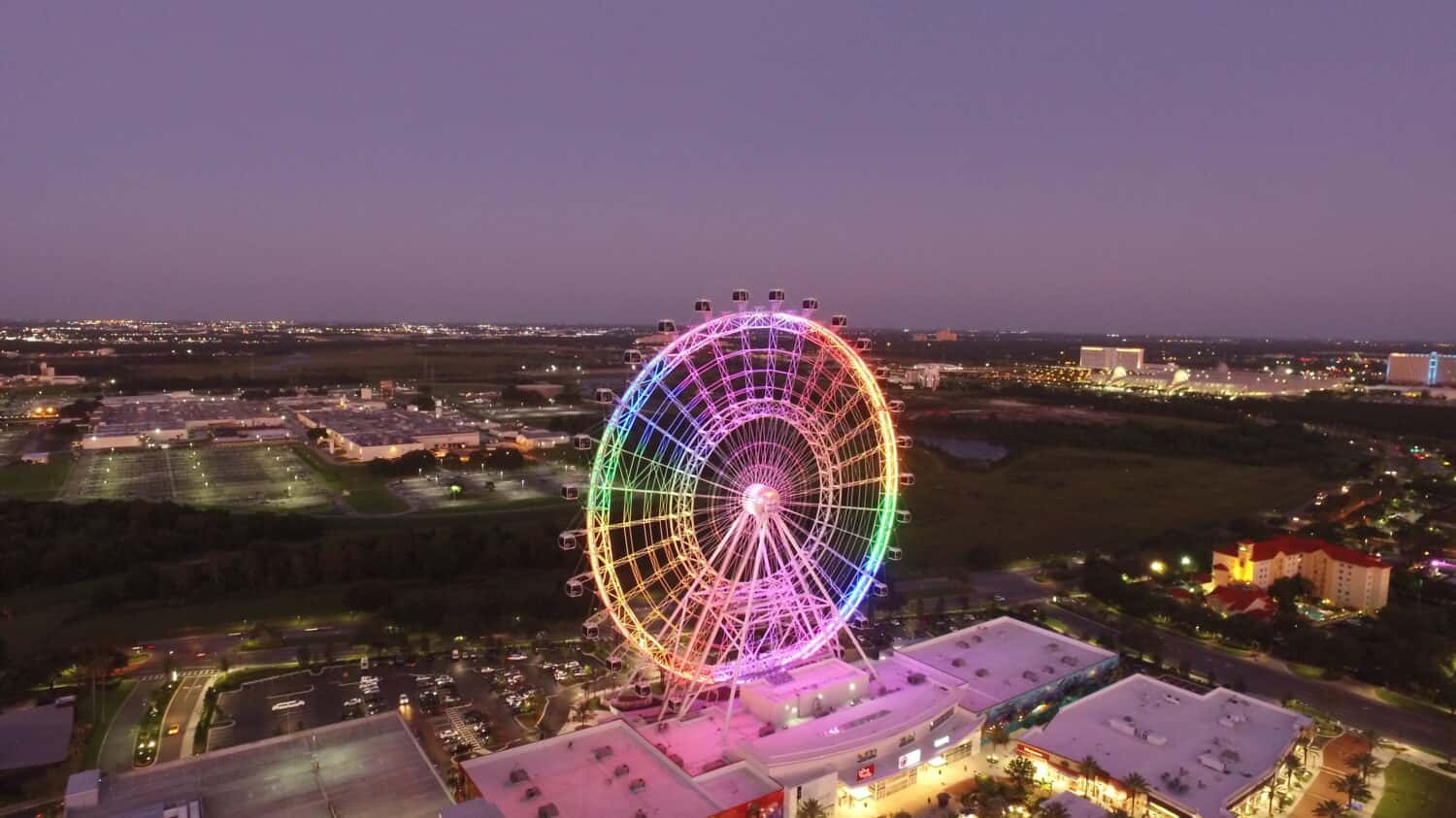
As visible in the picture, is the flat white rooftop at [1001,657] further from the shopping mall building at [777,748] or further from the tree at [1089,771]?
the tree at [1089,771]

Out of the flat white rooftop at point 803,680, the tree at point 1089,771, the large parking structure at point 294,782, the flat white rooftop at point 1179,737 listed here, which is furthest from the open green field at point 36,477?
the tree at point 1089,771

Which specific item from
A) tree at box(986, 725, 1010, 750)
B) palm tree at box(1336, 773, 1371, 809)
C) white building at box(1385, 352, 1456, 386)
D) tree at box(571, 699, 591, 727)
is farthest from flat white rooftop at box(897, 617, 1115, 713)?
white building at box(1385, 352, 1456, 386)

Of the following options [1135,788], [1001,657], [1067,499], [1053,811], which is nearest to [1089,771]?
[1135,788]

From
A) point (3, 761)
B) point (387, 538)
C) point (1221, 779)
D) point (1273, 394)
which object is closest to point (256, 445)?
point (387, 538)

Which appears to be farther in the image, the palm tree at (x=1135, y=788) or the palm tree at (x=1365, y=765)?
the palm tree at (x=1365, y=765)

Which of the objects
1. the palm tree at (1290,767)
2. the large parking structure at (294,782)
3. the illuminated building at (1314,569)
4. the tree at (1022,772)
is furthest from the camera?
the illuminated building at (1314,569)

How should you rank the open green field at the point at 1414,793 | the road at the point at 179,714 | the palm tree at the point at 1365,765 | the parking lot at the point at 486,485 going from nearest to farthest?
the open green field at the point at 1414,793 → the palm tree at the point at 1365,765 → the road at the point at 179,714 → the parking lot at the point at 486,485
